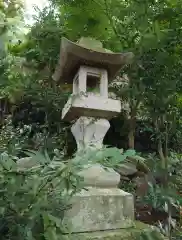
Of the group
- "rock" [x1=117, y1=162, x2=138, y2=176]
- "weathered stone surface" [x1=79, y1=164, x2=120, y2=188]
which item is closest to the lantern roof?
"weathered stone surface" [x1=79, y1=164, x2=120, y2=188]

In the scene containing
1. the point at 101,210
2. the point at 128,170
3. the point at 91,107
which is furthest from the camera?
the point at 128,170

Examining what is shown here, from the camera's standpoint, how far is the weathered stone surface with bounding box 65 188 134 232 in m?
1.89

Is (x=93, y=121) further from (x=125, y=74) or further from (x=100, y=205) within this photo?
(x=125, y=74)

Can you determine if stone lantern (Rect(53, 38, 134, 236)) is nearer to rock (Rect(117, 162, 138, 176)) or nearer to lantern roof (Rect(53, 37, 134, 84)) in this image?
lantern roof (Rect(53, 37, 134, 84))

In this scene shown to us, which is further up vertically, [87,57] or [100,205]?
[87,57]

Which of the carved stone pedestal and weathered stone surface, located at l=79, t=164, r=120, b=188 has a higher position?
weathered stone surface, located at l=79, t=164, r=120, b=188

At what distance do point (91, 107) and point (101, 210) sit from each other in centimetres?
89

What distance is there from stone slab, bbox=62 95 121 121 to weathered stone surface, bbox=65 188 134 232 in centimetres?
69

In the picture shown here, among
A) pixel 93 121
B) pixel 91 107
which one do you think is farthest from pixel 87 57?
pixel 93 121

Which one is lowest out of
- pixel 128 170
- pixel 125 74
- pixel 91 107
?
pixel 128 170

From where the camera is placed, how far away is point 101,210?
77.2 inches

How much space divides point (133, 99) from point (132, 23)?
1.15 metres

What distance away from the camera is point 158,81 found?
3537 millimetres

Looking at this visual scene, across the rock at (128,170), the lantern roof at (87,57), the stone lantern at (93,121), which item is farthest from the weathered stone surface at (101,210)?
the rock at (128,170)
